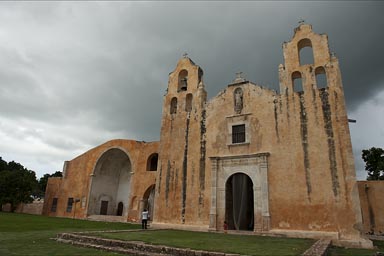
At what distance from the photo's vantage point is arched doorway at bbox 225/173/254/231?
1445 cm

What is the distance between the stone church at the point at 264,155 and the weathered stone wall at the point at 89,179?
648 centimetres

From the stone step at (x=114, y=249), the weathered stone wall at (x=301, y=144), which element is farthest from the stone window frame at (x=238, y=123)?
the stone step at (x=114, y=249)

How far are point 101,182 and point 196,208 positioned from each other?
15000 mm

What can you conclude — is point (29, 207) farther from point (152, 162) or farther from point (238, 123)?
point (238, 123)

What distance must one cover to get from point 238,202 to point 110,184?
16864 mm

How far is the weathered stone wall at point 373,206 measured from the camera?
17719 millimetres

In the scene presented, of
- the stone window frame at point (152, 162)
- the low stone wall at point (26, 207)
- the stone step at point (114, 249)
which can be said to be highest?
the stone window frame at point (152, 162)

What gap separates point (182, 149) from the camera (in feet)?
53.8

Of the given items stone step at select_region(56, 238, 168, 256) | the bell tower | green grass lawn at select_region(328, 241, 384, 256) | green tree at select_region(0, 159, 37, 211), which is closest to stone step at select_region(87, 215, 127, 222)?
the bell tower

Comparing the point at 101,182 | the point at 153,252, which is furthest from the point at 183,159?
the point at 101,182

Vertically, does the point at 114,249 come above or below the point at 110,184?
below

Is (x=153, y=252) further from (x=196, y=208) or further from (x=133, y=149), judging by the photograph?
(x=133, y=149)

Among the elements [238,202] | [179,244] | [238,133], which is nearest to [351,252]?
[179,244]

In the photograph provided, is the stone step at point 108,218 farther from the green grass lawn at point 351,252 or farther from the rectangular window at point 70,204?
the green grass lawn at point 351,252
